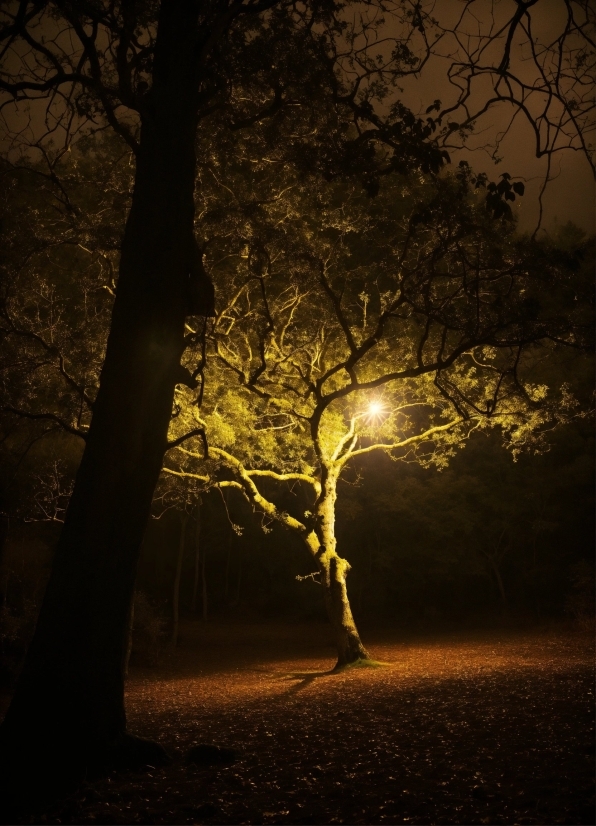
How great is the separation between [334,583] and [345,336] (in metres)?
5.12

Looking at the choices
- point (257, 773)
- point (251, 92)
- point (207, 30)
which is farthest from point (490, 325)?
point (257, 773)

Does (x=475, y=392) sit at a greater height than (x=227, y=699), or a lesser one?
greater

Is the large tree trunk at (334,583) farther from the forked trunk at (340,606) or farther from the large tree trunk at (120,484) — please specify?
the large tree trunk at (120,484)

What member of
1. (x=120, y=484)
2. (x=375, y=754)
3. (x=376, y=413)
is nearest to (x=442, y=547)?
(x=376, y=413)

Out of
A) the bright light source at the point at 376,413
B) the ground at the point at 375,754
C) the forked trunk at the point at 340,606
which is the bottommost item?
the ground at the point at 375,754

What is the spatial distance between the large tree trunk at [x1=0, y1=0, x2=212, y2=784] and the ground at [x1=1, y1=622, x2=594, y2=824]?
480 mm

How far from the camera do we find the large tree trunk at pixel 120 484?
4941 millimetres

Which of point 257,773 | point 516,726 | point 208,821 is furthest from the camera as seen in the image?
point 516,726

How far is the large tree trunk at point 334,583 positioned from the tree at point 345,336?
0.03 meters

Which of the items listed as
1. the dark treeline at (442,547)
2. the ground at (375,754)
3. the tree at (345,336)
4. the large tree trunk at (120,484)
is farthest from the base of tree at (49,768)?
the dark treeline at (442,547)

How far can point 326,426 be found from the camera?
579 inches

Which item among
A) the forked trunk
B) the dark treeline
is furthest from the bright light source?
the dark treeline

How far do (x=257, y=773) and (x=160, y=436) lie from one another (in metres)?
2.61

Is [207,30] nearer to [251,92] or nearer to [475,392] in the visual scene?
[251,92]
